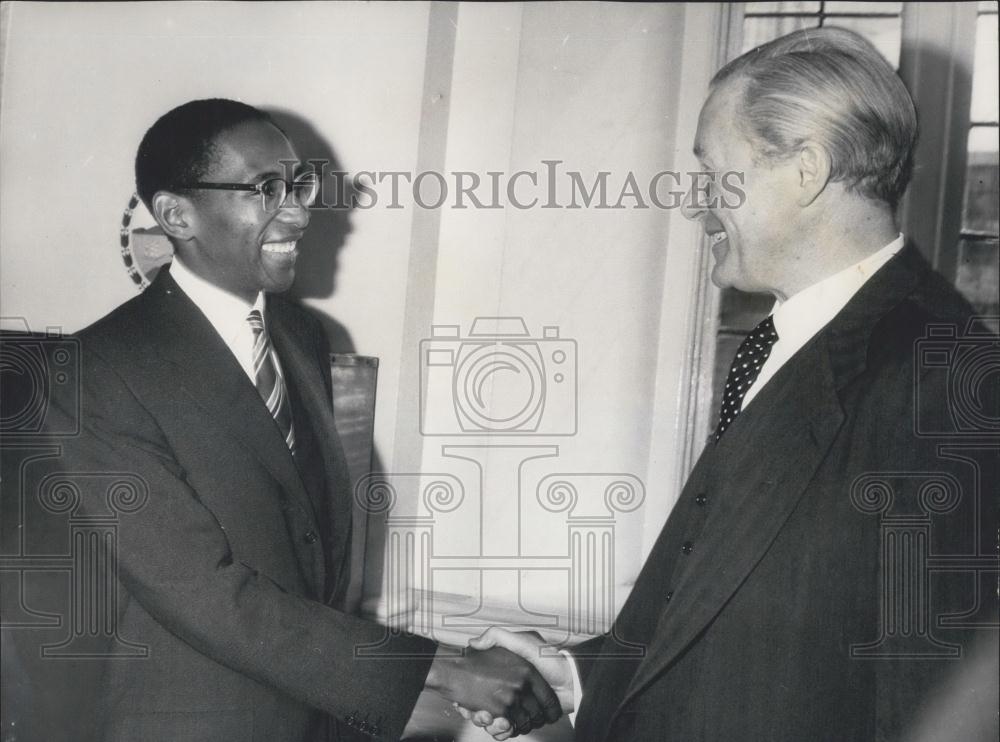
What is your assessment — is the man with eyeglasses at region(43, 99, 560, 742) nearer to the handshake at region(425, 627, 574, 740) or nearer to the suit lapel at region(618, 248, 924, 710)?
the handshake at region(425, 627, 574, 740)

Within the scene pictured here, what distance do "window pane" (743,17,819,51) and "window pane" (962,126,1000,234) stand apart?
1.74ft

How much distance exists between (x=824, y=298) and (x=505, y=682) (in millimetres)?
1003

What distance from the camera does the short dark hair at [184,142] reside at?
1749mm

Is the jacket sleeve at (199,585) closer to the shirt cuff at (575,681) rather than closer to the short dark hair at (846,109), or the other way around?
the shirt cuff at (575,681)

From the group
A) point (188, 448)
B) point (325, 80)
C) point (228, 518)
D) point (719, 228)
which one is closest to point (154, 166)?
point (325, 80)

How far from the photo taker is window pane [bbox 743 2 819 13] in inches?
94.4

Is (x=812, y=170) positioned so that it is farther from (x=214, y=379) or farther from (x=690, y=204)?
(x=214, y=379)

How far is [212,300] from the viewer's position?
5.79ft

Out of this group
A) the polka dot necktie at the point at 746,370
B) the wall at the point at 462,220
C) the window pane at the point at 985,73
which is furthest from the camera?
the window pane at the point at 985,73

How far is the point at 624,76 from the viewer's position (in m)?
2.20

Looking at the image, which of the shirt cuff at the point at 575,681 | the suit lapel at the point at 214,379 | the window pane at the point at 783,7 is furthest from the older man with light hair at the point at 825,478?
the window pane at the point at 783,7

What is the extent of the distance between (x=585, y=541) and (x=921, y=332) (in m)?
0.90

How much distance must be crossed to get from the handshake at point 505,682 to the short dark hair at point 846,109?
112 cm

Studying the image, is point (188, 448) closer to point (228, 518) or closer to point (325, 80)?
point (228, 518)
